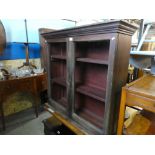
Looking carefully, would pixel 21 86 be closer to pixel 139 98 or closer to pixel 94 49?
pixel 94 49

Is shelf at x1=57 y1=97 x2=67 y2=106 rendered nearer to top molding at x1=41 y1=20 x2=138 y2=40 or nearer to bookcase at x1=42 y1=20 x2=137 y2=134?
bookcase at x1=42 y1=20 x2=137 y2=134

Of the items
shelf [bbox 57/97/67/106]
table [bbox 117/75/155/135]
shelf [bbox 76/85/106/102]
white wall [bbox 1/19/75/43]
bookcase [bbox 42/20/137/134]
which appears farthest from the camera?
white wall [bbox 1/19/75/43]

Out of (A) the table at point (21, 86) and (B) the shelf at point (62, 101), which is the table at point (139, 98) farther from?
(A) the table at point (21, 86)

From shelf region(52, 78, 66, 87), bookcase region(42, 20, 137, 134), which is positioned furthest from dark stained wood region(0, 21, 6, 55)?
shelf region(52, 78, 66, 87)

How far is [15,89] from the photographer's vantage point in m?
1.85

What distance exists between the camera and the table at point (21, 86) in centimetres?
174

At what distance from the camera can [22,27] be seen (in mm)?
2178

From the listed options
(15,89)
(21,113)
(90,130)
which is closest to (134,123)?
(90,130)

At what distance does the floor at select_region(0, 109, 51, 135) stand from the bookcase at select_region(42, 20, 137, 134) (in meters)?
0.61

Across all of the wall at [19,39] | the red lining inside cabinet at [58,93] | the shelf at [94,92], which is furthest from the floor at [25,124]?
the shelf at [94,92]

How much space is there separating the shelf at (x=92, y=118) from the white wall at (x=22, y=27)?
179cm

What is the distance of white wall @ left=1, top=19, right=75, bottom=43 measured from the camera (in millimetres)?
2044

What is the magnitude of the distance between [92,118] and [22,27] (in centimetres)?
200

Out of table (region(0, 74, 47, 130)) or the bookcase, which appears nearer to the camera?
the bookcase
